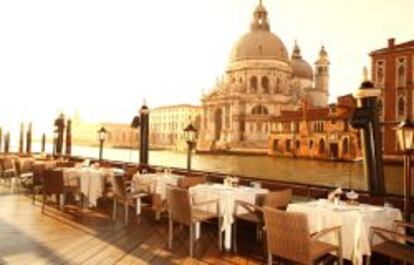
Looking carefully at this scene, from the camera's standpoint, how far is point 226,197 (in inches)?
250

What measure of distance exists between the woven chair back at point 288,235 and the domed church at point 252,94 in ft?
215

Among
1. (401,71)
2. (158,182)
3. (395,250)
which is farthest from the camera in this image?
(401,71)

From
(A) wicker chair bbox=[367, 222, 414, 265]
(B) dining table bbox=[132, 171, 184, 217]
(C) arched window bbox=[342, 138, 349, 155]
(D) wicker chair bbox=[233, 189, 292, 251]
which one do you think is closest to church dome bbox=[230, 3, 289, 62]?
(C) arched window bbox=[342, 138, 349, 155]

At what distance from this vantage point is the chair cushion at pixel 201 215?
6.04m

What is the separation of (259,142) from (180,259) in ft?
216

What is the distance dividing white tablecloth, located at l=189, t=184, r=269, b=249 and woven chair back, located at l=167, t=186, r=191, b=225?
55 centimetres

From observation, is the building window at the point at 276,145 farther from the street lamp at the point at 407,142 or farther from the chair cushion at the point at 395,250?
the chair cushion at the point at 395,250

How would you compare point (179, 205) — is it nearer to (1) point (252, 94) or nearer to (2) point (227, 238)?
(2) point (227, 238)

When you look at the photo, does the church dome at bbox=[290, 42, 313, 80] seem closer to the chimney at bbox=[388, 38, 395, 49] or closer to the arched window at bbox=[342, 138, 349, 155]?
the arched window at bbox=[342, 138, 349, 155]

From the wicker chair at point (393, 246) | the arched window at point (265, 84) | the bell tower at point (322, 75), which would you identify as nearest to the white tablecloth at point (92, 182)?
the wicker chair at point (393, 246)

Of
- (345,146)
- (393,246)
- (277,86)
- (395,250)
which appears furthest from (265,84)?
(395,250)

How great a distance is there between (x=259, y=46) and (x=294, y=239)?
75.8m

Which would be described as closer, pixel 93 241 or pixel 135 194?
pixel 93 241

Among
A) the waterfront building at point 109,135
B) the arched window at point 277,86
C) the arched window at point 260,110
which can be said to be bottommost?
the waterfront building at point 109,135
